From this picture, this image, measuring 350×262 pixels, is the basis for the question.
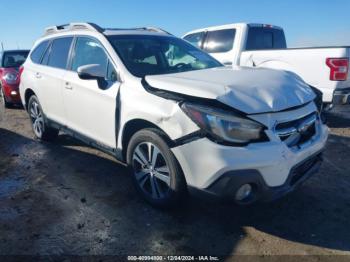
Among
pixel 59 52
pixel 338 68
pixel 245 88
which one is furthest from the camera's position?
pixel 338 68

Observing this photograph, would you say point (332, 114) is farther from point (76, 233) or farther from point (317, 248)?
point (76, 233)

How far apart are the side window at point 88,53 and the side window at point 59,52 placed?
28 centimetres

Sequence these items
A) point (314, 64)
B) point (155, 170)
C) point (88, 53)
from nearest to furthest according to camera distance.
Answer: point (155, 170), point (88, 53), point (314, 64)

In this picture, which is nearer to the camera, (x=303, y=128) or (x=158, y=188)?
(x=303, y=128)

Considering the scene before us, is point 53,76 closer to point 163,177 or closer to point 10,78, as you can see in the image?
point 163,177

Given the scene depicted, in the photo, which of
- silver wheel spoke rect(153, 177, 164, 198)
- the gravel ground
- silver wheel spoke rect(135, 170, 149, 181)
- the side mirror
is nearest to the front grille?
the gravel ground

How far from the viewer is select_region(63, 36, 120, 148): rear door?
3678mm

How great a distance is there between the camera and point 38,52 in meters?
5.68

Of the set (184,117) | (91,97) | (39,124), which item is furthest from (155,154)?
(39,124)

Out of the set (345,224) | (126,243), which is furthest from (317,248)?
(126,243)

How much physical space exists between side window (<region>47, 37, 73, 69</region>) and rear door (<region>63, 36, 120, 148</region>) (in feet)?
0.80

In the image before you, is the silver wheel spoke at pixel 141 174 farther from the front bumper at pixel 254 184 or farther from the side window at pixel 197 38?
the side window at pixel 197 38

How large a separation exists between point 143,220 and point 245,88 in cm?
154

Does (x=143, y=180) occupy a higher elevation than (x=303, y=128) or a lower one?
lower
